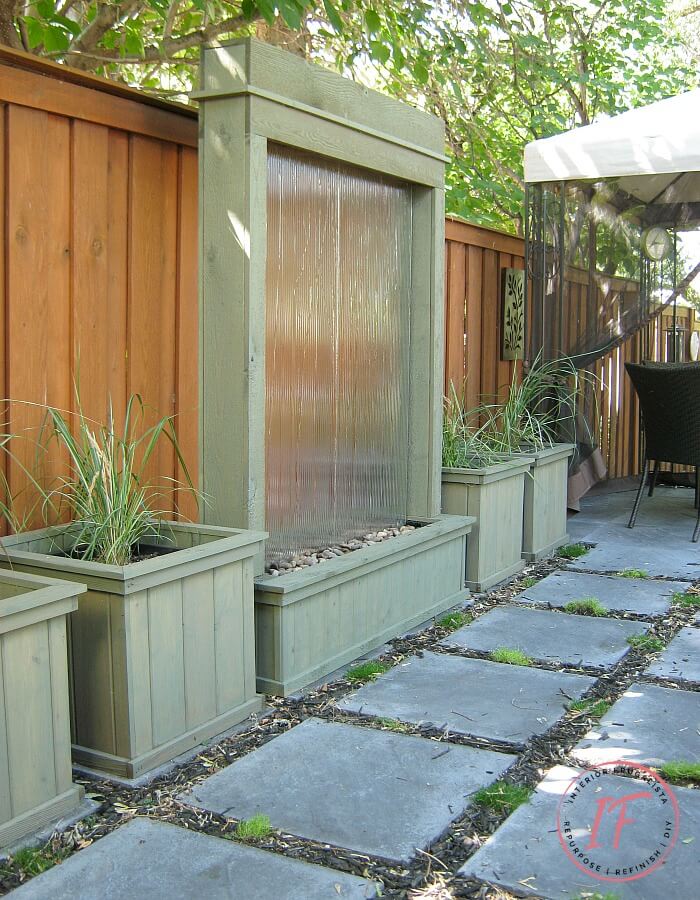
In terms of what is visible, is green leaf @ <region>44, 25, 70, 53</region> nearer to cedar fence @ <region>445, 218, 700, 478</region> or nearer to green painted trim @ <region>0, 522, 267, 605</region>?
green painted trim @ <region>0, 522, 267, 605</region>

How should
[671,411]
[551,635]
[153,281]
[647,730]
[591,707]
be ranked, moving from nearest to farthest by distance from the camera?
[647,730] → [591,707] → [153,281] → [551,635] → [671,411]

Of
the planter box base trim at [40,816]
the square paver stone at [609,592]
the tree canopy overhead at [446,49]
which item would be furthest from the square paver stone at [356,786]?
the tree canopy overhead at [446,49]

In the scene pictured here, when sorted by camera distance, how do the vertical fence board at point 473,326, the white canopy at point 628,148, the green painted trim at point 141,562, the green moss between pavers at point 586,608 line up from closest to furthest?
the green painted trim at point 141,562
the green moss between pavers at point 586,608
the white canopy at point 628,148
the vertical fence board at point 473,326

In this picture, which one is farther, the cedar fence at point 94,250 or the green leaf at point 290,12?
the green leaf at point 290,12

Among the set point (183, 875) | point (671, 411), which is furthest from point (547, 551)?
point (183, 875)

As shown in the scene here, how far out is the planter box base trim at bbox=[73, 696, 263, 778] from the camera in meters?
2.28

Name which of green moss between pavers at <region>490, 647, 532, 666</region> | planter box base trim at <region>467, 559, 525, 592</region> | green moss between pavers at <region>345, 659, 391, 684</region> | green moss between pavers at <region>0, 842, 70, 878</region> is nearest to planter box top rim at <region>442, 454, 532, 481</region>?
planter box base trim at <region>467, 559, 525, 592</region>

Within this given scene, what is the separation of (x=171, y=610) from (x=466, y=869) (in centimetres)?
93

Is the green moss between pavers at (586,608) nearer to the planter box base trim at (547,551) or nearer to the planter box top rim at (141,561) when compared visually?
the planter box base trim at (547,551)

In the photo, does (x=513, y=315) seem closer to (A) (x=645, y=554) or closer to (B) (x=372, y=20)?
(A) (x=645, y=554)

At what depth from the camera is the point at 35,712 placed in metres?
2.02

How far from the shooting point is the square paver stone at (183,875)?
70.5 inches

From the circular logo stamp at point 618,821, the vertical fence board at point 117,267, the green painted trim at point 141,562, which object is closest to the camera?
the circular logo stamp at point 618,821

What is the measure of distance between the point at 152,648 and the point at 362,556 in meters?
1.02
